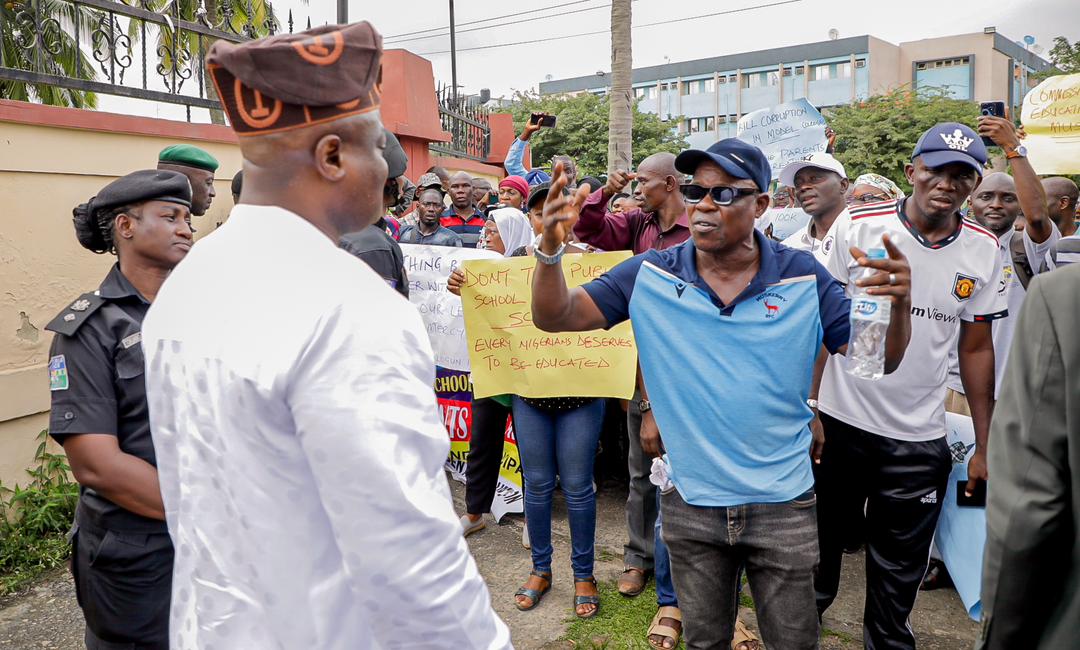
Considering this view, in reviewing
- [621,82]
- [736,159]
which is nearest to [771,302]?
[736,159]

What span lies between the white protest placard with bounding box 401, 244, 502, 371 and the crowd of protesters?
1.74 feet

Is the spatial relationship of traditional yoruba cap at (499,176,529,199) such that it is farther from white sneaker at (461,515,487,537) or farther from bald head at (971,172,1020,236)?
bald head at (971,172,1020,236)

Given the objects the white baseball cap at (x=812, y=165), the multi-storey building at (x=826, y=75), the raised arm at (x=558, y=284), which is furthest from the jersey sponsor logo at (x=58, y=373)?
the multi-storey building at (x=826, y=75)

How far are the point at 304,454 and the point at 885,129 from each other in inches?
1015

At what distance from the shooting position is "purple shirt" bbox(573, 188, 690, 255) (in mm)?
4805

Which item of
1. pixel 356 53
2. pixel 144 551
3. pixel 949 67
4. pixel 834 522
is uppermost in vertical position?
pixel 949 67

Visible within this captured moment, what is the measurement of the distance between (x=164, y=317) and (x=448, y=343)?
420 cm

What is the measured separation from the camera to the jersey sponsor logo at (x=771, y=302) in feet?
9.18

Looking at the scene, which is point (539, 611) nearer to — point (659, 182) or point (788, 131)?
point (659, 182)

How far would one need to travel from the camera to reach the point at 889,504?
11.8ft

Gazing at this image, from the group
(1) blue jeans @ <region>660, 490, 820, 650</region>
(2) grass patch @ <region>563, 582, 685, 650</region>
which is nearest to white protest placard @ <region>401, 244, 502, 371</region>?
(2) grass patch @ <region>563, 582, 685, 650</region>

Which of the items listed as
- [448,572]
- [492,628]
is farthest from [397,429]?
[492,628]

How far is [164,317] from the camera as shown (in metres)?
1.51

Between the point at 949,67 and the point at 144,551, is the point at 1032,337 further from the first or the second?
the point at 949,67
